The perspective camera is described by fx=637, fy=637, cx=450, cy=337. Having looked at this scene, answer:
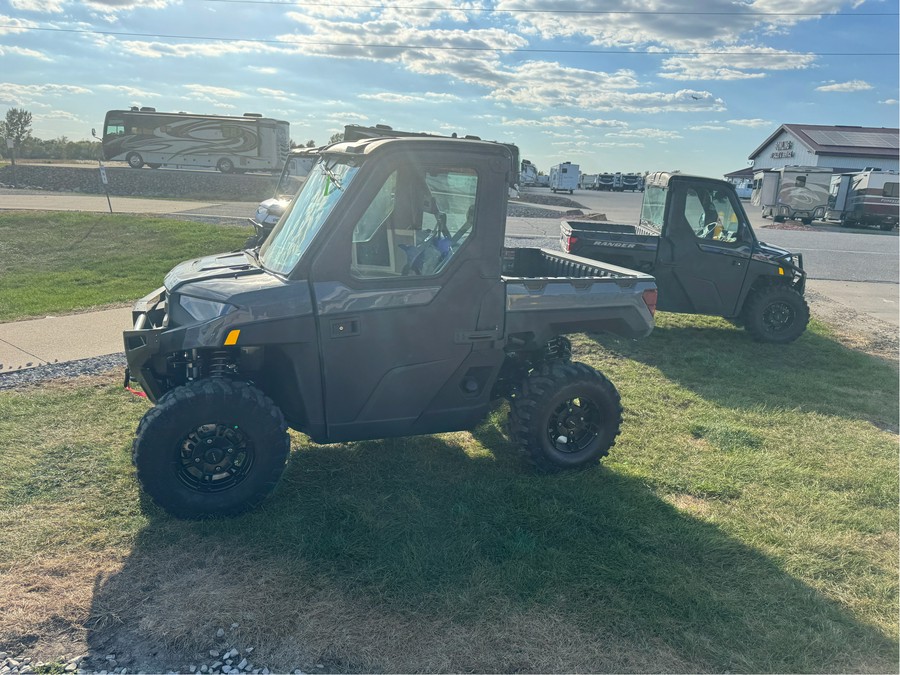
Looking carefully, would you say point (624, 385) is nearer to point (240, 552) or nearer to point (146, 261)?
point (240, 552)

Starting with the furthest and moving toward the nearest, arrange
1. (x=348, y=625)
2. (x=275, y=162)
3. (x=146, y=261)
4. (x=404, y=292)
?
(x=275, y=162), (x=146, y=261), (x=404, y=292), (x=348, y=625)

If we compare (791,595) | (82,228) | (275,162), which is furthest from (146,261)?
(275,162)

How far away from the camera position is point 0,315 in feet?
28.5

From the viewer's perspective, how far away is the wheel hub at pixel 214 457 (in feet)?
12.6

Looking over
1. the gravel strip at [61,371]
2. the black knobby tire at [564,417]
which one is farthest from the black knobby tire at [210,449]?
the gravel strip at [61,371]

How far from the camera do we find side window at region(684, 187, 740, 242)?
8453mm

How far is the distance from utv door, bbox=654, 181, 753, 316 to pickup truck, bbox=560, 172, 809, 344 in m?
0.01

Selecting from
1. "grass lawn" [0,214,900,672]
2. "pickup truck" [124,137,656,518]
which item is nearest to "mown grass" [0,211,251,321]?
"grass lawn" [0,214,900,672]

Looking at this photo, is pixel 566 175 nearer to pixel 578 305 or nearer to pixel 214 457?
pixel 578 305

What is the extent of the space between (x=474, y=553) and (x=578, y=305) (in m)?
1.91

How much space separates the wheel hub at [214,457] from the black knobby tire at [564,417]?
1.87 metres

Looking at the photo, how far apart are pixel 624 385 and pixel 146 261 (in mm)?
10002

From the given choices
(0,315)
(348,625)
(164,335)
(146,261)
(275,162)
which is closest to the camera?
(348,625)

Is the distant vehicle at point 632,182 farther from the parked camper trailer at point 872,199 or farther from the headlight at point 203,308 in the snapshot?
the headlight at point 203,308
